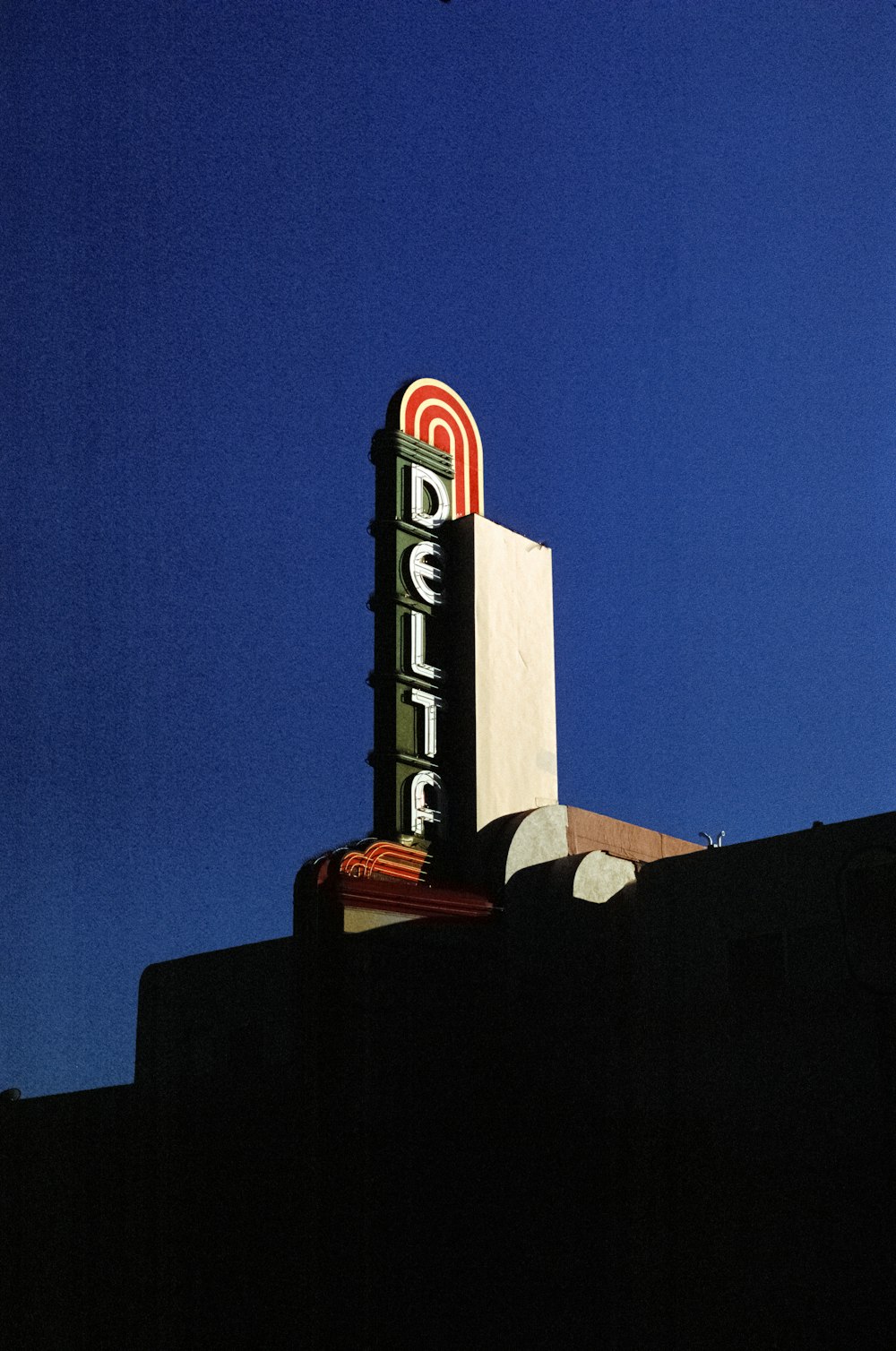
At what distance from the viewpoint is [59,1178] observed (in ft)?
94.2

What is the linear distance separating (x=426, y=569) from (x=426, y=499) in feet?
5.50

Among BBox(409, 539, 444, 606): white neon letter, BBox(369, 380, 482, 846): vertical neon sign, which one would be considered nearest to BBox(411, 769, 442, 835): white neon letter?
BBox(369, 380, 482, 846): vertical neon sign

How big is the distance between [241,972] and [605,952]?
10.4m

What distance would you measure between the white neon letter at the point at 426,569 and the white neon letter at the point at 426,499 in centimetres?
45

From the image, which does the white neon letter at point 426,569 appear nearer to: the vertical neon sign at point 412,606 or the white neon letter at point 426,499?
the vertical neon sign at point 412,606

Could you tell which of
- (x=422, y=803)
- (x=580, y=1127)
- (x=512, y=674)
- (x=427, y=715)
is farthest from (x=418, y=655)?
(x=580, y=1127)

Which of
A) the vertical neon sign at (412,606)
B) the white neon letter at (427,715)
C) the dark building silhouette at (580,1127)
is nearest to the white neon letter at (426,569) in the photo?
the vertical neon sign at (412,606)

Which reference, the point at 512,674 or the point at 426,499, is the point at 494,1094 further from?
the point at 426,499

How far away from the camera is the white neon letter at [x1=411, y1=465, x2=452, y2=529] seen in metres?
28.1

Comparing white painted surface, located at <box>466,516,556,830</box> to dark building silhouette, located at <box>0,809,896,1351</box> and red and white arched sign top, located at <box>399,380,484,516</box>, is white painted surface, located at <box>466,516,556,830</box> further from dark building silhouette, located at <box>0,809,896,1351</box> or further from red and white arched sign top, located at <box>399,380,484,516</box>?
dark building silhouette, located at <box>0,809,896,1351</box>

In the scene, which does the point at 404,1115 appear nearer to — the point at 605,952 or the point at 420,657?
the point at 605,952

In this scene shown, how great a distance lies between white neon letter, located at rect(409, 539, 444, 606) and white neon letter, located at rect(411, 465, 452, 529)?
17.6 inches

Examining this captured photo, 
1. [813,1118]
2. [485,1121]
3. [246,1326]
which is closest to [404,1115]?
[485,1121]

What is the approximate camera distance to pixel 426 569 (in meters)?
27.7
